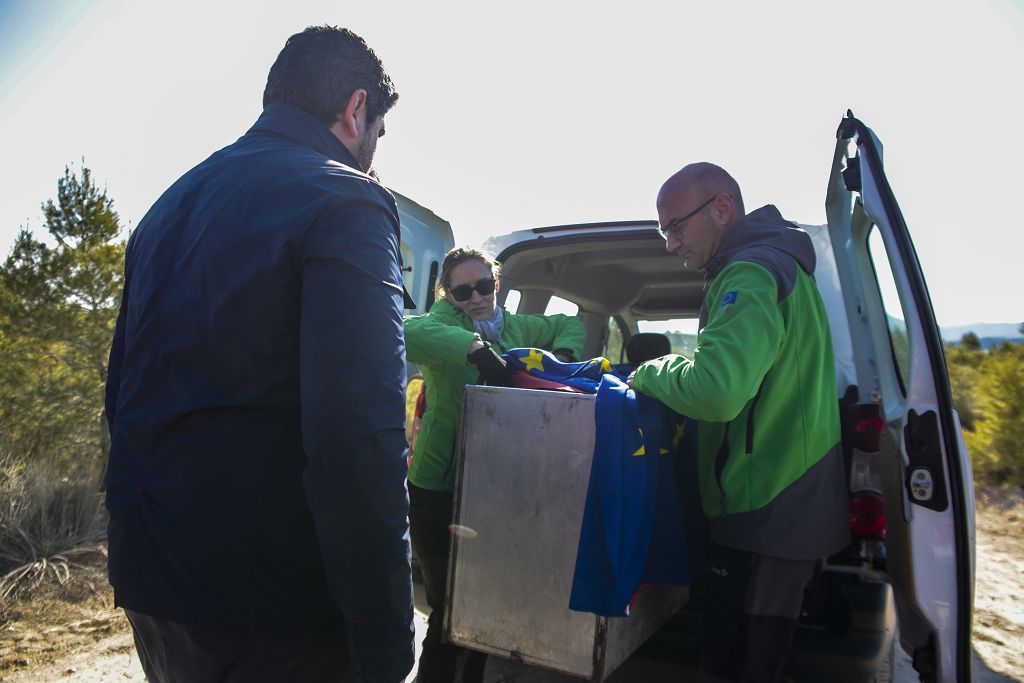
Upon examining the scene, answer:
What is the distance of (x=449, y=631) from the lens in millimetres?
Answer: 1890

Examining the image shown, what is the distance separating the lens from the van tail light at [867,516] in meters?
1.96

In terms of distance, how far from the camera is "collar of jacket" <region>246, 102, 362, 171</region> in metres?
1.28

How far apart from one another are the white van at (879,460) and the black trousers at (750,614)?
31cm

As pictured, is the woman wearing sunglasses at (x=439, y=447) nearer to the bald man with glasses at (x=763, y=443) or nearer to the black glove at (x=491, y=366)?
the black glove at (x=491, y=366)

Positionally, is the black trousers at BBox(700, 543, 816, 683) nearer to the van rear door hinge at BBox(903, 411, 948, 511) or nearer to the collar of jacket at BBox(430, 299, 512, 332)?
the van rear door hinge at BBox(903, 411, 948, 511)

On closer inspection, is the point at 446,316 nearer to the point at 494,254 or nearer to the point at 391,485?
the point at 494,254

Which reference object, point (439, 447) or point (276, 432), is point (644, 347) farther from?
point (276, 432)

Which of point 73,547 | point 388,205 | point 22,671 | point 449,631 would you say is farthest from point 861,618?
point 73,547

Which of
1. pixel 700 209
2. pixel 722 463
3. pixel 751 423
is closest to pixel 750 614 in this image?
pixel 722 463

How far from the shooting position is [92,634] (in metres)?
3.31

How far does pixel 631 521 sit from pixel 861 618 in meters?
1.00

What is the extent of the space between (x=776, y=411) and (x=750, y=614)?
0.55 m

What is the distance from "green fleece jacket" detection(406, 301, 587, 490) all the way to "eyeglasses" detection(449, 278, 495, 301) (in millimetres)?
53

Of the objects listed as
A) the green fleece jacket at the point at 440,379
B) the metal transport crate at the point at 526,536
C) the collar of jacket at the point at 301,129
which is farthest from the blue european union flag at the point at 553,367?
the collar of jacket at the point at 301,129
